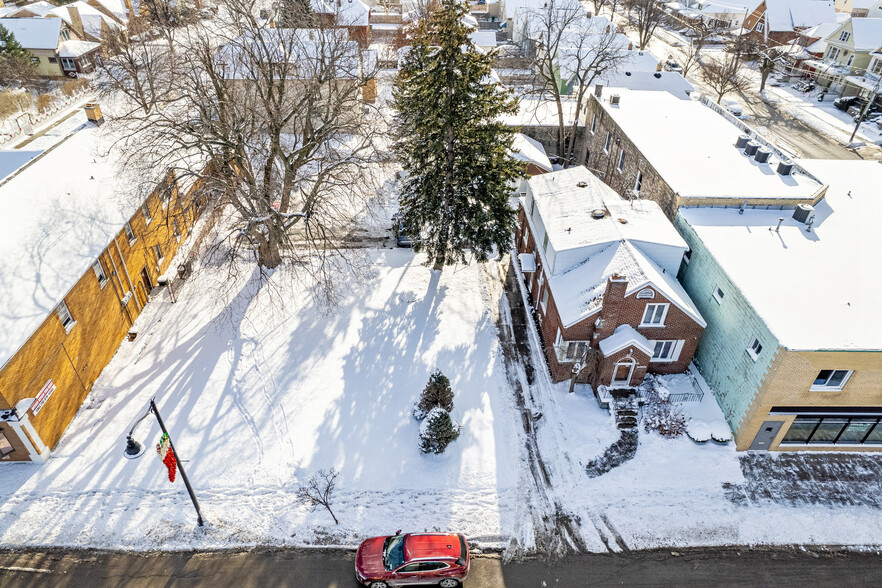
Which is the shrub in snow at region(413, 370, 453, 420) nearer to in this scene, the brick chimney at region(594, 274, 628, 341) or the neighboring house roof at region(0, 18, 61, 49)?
the brick chimney at region(594, 274, 628, 341)

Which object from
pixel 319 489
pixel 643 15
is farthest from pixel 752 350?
pixel 643 15

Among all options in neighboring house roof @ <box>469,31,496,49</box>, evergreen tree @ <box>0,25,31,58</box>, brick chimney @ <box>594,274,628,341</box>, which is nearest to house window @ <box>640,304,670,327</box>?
brick chimney @ <box>594,274,628,341</box>

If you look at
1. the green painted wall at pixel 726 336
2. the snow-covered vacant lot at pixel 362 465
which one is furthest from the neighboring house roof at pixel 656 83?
the snow-covered vacant lot at pixel 362 465

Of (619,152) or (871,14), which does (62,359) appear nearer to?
(619,152)

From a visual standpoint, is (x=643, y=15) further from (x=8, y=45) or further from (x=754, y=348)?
(x=8, y=45)

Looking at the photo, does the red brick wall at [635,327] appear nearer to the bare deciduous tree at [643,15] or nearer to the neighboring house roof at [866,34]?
the bare deciduous tree at [643,15]
